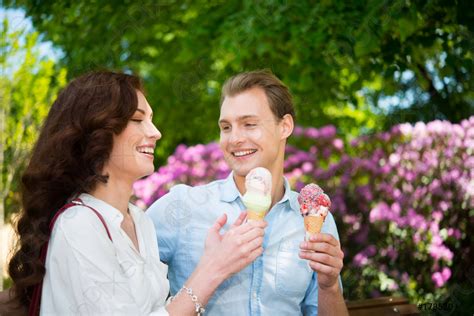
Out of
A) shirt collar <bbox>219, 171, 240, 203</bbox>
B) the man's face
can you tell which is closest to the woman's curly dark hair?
the man's face

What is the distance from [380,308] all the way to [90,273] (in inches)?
83.4

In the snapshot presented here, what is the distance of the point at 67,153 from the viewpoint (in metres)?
2.27

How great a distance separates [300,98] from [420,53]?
6.26ft

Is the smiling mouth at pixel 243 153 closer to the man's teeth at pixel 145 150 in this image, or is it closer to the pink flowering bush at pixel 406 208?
the man's teeth at pixel 145 150

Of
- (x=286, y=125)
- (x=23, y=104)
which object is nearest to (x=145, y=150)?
(x=286, y=125)

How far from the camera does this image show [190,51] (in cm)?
705

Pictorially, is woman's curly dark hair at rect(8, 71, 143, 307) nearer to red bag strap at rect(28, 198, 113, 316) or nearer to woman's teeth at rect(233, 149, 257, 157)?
red bag strap at rect(28, 198, 113, 316)

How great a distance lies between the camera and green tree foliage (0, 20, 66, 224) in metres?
7.38

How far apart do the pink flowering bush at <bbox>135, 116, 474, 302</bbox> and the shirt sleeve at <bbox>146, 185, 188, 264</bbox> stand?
3.34 metres

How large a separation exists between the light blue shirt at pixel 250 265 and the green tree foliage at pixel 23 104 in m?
4.82

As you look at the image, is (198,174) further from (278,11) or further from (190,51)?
(278,11)

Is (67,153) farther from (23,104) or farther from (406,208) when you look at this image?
(23,104)

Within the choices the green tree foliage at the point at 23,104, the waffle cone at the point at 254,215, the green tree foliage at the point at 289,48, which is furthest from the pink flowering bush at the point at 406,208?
the waffle cone at the point at 254,215

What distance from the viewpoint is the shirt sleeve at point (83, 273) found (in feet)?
6.83
